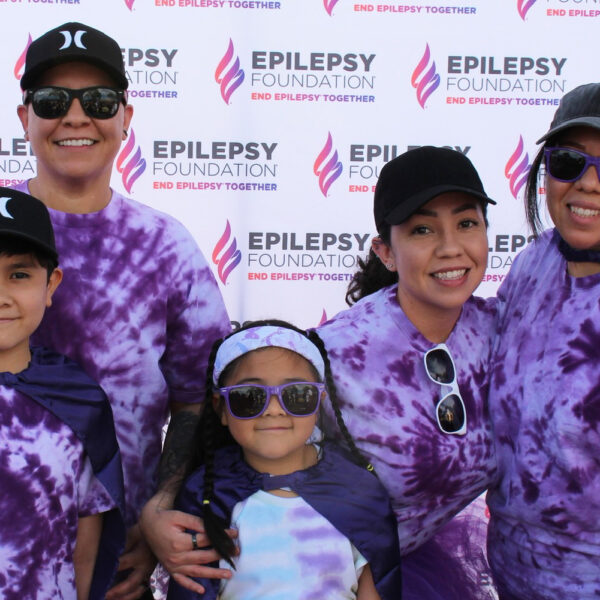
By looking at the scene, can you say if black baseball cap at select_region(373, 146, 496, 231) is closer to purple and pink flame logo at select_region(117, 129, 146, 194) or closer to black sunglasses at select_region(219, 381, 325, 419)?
black sunglasses at select_region(219, 381, 325, 419)

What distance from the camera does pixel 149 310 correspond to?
184cm

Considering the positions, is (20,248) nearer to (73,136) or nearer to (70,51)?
(73,136)

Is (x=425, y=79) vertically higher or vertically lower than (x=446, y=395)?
higher

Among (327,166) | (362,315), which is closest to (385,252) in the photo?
(362,315)

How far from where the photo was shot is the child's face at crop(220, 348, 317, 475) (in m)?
1.73

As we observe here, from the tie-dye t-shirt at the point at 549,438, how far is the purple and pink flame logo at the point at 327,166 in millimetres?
2222

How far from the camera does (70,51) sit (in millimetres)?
1765

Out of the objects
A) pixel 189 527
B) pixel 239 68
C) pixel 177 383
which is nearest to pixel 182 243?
pixel 177 383

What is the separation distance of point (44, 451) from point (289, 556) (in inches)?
23.2

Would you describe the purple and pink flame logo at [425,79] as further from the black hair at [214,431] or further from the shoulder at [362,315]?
the black hair at [214,431]

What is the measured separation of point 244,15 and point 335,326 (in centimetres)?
248

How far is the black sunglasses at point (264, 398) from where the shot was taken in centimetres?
173

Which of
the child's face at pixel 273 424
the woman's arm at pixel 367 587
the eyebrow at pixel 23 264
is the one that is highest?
the eyebrow at pixel 23 264

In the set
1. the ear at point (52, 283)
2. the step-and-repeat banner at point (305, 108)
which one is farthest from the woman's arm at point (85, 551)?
the step-and-repeat banner at point (305, 108)
